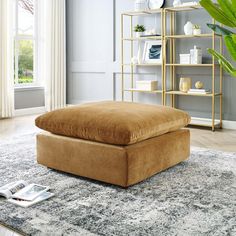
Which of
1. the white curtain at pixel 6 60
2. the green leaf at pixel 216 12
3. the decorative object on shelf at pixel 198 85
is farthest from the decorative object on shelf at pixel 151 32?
the green leaf at pixel 216 12

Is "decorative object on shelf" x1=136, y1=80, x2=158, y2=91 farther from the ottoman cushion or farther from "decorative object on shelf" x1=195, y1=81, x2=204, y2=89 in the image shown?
the ottoman cushion

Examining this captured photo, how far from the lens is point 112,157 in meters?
2.67

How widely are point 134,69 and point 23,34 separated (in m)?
1.88

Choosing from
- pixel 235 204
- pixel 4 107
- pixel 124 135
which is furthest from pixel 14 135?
pixel 235 204

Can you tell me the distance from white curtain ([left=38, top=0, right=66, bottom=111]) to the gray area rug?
3454 millimetres

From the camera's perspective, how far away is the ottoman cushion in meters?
2.66

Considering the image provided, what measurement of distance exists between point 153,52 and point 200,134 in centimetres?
148

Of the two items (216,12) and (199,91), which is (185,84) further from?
(216,12)

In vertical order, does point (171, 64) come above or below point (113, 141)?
above

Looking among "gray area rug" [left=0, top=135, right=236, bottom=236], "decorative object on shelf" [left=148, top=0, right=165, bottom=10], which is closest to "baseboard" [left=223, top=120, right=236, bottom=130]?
"decorative object on shelf" [left=148, top=0, right=165, bottom=10]

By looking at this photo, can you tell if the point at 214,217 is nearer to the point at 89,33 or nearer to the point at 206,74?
the point at 206,74

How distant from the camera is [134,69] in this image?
6.03 meters

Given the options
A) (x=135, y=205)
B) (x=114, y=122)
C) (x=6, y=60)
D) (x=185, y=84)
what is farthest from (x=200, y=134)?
(x=6, y=60)

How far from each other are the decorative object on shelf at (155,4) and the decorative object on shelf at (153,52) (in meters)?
0.46
